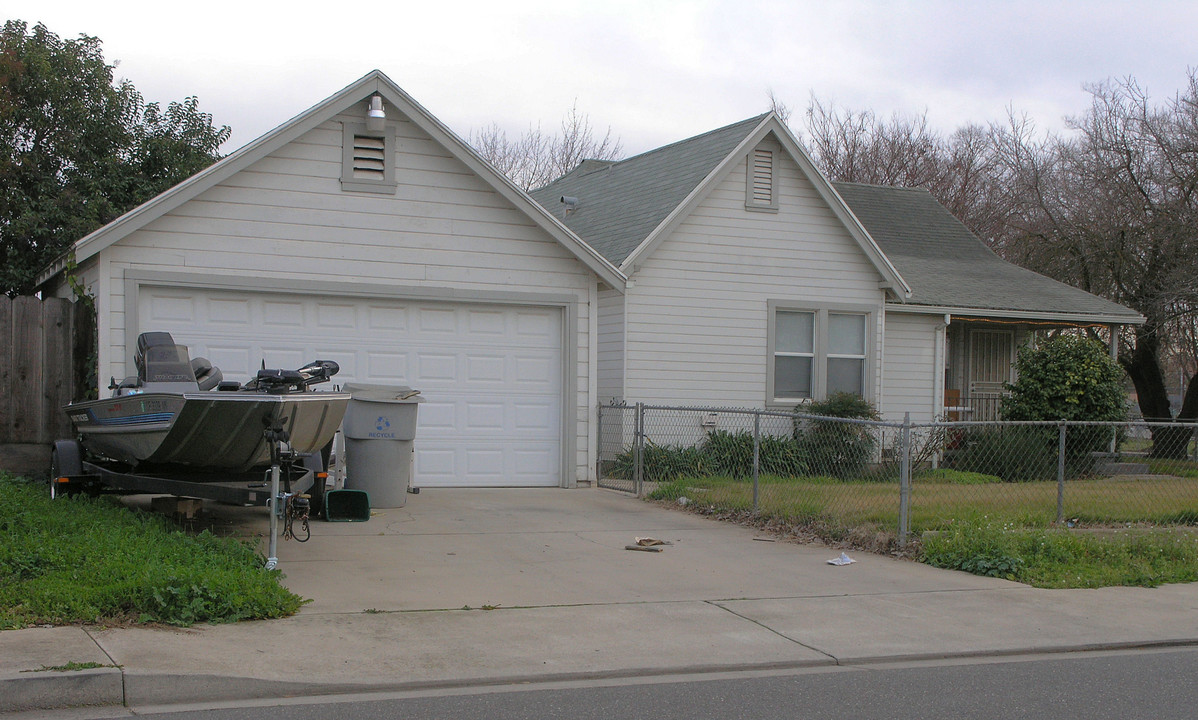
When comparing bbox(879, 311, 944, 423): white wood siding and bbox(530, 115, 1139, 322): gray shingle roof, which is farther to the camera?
bbox(879, 311, 944, 423): white wood siding

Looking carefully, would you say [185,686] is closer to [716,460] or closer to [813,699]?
[813,699]

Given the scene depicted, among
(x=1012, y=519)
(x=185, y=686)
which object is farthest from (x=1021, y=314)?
(x=185, y=686)

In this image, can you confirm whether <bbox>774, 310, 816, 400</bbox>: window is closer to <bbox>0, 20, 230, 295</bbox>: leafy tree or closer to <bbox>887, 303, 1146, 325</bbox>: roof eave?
<bbox>887, 303, 1146, 325</bbox>: roof eave

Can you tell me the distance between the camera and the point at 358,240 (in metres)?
13.1

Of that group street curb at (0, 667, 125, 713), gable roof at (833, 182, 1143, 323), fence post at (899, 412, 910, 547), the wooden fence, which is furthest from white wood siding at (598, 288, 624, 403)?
street curb at (0, 667, 125, 713)

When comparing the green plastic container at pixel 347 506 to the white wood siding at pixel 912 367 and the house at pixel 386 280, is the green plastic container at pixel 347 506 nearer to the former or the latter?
the house at pixel 386 280

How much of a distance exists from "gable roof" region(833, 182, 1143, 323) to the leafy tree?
13.4 m

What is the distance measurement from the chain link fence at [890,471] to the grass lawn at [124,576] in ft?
18.3

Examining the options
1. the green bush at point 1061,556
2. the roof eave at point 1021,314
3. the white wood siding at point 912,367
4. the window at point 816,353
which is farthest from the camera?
the white wood siding at point 912,367

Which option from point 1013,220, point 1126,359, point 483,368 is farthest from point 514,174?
point 483,368

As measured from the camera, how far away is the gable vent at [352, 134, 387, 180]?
13.2 metres

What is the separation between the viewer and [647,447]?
52.2 feet

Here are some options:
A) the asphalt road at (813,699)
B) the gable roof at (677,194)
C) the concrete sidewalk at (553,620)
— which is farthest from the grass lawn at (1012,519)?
the gable roof at (677,194)

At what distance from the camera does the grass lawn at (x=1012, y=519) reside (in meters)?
9.42
